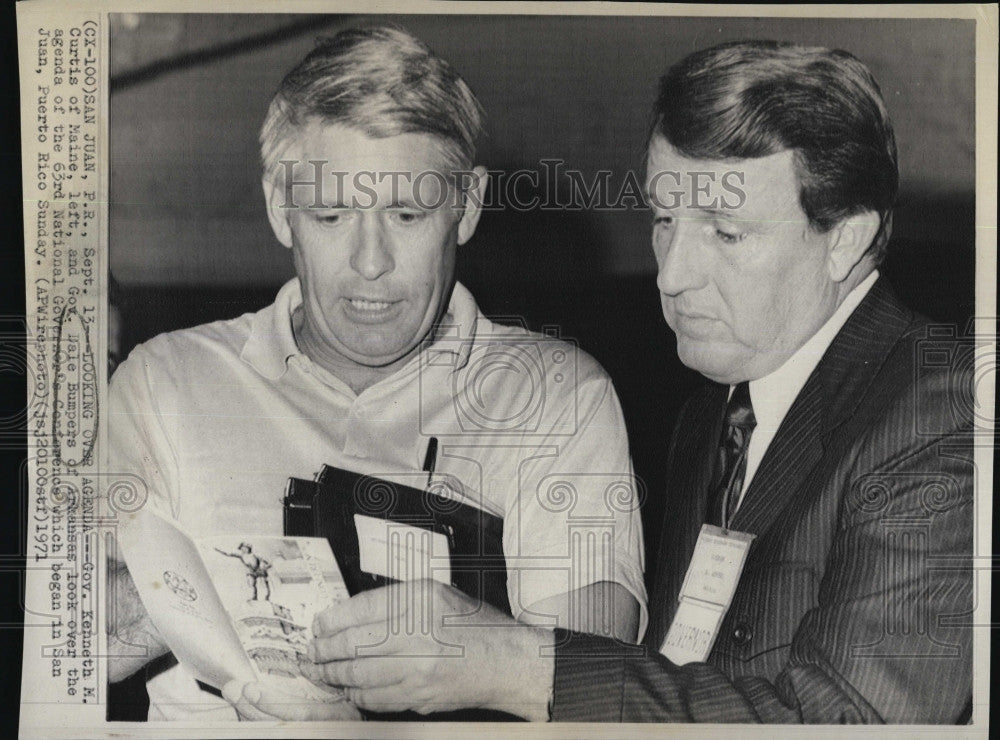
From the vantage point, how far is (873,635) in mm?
2672

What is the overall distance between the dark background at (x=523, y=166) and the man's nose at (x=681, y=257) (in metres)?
0.04

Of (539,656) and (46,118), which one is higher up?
(46,118)

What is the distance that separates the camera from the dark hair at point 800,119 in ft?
8.78

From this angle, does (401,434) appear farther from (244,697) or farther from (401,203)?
(244,697)

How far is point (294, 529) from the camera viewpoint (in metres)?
2.69

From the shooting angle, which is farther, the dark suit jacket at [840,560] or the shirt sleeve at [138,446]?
the shirt sleeve at [138,446]

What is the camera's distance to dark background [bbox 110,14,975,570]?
2.74m

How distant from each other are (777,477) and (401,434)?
35.8 inches

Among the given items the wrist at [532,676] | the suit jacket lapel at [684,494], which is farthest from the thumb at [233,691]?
the suit jacket lapel at [684,494]

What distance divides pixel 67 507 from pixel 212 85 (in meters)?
1.10

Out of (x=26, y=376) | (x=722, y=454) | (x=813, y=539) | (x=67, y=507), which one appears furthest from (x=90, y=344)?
(x=813, y=539)

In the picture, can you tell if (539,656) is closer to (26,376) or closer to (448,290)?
(448,290)

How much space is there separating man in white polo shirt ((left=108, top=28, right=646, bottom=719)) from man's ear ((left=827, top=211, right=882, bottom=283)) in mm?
616

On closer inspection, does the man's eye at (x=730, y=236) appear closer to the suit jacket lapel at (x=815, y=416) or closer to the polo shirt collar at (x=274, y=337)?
the suit jacket lapel at (x=815, y=416)
